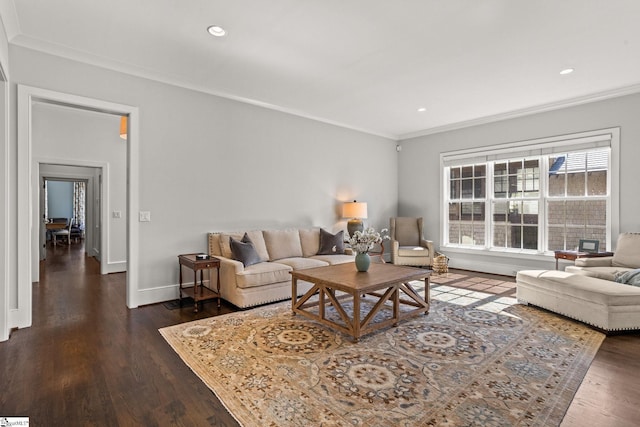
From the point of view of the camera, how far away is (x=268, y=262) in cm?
438

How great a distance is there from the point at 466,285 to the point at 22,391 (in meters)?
4.92

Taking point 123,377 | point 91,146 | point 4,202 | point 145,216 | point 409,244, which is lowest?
point 123,377

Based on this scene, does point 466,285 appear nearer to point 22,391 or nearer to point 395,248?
point 395,248

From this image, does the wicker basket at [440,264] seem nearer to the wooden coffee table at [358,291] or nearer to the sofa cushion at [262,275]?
the wooden coffee table at [358,291]

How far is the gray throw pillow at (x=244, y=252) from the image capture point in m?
4.03

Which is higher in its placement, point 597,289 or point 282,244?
point 282,244

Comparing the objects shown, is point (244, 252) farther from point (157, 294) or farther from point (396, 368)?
point (396, 368)

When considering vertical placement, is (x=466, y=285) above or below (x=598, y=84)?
below

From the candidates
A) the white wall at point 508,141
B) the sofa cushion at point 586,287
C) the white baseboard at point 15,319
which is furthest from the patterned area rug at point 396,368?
the white wall at point 508,141

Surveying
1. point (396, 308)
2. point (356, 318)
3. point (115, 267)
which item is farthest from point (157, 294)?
point (396, 308)

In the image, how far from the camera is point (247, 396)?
6.64ft

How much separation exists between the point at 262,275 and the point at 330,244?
155 cm

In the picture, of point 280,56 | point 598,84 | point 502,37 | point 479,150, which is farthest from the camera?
point 479,150

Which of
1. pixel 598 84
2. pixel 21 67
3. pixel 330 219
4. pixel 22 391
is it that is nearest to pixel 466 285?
pixel 330 219
